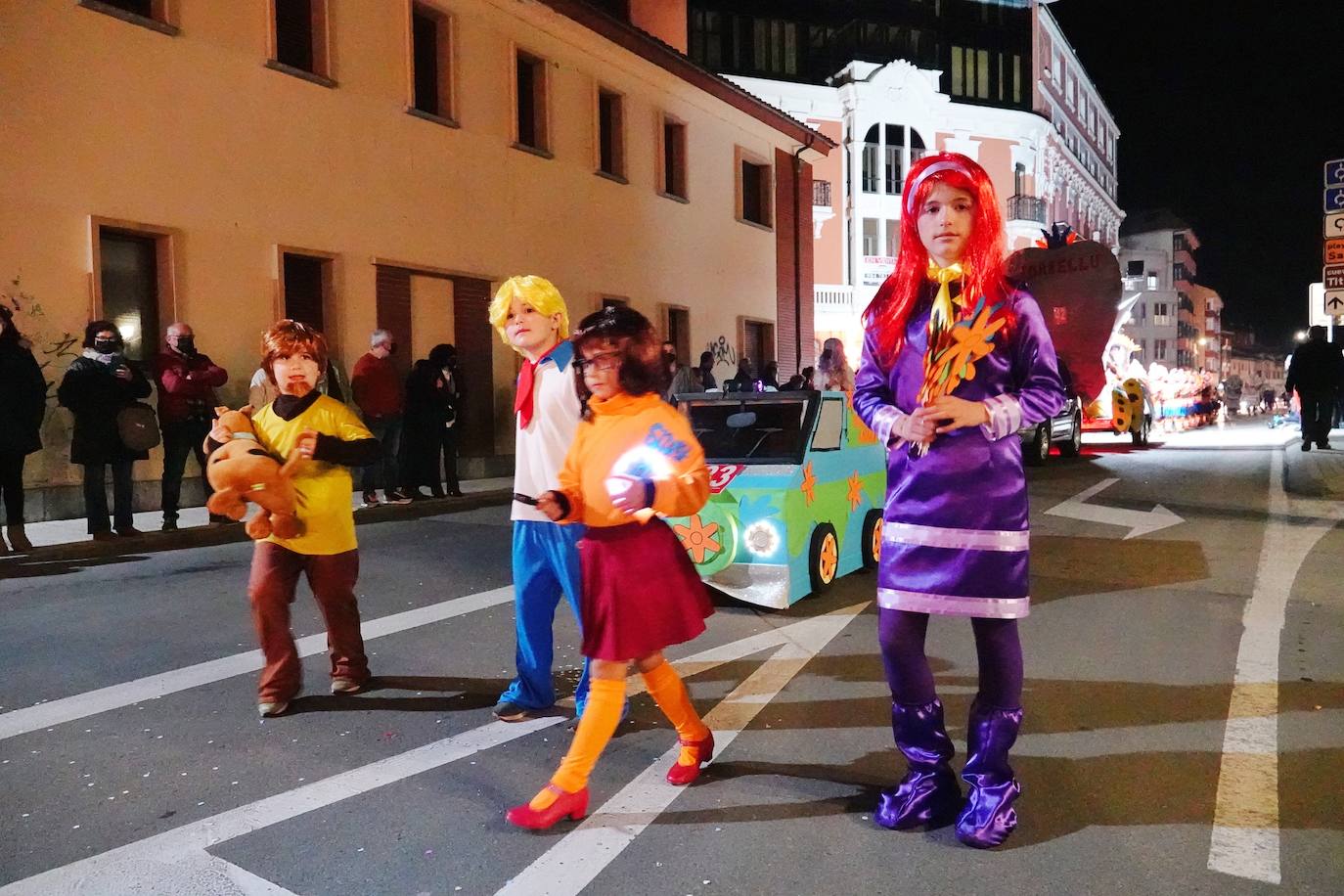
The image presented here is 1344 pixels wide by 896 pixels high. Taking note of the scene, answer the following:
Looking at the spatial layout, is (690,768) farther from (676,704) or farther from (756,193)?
(756,193)

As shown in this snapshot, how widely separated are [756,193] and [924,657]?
24.0 meters

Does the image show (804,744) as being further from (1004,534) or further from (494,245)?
(494,245)

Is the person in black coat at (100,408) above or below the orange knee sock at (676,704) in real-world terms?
above

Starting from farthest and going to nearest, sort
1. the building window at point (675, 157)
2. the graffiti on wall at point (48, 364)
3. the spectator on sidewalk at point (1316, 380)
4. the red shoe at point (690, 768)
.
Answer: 1. the building window at point (675, 157)
2. the spectator on sidewalk at point (1316, 380)
3. the graffiti on wall at point (48, 364)
4. the red shoe at point (690, 768)

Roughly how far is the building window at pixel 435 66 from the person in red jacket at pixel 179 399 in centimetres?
757

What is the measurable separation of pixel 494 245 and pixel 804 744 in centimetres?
1430

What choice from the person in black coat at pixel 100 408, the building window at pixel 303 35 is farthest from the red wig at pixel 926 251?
the building window at pixel 303 35

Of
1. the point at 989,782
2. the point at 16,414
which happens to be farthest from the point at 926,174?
the point at 16,414

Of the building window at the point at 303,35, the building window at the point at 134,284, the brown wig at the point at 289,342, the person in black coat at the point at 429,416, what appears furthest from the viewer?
the building window at the point at 303,35

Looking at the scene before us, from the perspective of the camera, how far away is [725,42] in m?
39.7

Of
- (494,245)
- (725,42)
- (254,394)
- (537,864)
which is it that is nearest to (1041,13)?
(725,42)

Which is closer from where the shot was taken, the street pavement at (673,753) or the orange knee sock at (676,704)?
the street pavement at (673,753)

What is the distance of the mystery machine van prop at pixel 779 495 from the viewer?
6.17 metres

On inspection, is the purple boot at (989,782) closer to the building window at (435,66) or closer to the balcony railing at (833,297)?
the building window at (435,66)
